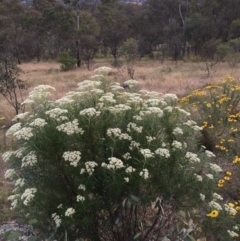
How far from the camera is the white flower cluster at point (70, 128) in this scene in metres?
2.26

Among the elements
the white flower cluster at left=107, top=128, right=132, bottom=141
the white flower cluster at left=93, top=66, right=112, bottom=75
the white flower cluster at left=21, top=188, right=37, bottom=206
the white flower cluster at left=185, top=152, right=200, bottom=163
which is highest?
the white flower cluster at left=93, top=66, right=112, bottom=75

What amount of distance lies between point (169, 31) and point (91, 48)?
7350 millimetres

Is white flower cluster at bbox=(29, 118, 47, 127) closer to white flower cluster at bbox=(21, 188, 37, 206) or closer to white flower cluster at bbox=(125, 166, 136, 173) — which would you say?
white flower cluster at bbox=(21, 188, 37, 206)

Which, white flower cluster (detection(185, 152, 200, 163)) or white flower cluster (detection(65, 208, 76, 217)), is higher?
white flower cluster (detection(185, 152, 200, 163))

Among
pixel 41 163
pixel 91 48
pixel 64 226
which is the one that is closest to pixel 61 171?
pixel 41 163

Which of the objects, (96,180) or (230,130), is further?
(230,130)

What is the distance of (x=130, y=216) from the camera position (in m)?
2.78

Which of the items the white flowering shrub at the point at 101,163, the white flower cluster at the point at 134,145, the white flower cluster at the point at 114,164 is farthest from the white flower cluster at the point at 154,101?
the white flower cluster at the point at 114,164

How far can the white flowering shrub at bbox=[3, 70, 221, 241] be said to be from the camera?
2369mm

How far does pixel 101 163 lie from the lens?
8.32 ft

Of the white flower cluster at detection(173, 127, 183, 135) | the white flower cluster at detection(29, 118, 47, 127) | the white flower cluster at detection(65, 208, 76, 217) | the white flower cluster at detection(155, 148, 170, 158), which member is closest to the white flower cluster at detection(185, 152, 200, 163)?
the white flower cluster at detection(173, 127, 183, 135)

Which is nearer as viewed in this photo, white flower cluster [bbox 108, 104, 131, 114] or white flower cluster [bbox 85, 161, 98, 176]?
white flower cluster [bbox 85, 161, 98, 176]

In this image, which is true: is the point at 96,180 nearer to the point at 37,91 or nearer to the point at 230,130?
the point at 37,91

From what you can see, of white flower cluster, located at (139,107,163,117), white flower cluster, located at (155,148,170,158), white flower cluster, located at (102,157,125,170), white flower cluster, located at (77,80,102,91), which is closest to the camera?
white flower cluster, located at (102,157,125,170)
